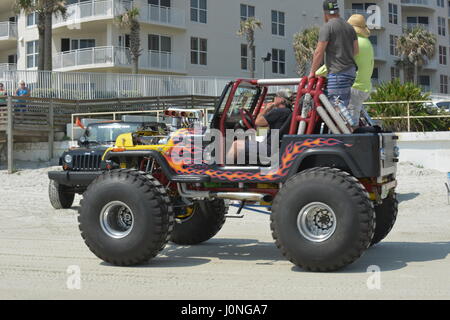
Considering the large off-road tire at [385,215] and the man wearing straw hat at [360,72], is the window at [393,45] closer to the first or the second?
the large off-road tire at [385,215]

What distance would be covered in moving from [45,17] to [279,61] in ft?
56.3

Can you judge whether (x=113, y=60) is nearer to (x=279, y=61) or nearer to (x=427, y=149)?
(x=279, y=61)

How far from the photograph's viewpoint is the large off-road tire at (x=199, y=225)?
1038cm

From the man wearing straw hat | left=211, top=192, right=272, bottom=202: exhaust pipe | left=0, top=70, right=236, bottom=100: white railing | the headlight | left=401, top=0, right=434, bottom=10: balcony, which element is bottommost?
left=211, top=192, right=272, bottom=202: exhaust pipe

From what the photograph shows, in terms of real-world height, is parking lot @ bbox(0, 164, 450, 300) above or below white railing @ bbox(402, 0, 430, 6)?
below

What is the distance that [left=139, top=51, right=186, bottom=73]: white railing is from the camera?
42719mm

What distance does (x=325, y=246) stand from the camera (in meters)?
7.82

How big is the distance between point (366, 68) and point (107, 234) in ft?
12.5

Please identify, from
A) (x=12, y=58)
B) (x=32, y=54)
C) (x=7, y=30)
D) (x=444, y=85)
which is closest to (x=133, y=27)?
(x=32, y=54)

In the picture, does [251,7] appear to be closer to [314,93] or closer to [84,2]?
[84,2]

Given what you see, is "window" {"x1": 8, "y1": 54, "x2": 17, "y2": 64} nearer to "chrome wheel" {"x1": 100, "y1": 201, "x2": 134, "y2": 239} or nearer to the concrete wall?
the concrete wall

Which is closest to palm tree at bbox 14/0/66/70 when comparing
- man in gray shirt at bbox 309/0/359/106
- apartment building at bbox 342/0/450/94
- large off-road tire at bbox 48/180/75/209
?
large off-road tire at bbox 48/180/75/209

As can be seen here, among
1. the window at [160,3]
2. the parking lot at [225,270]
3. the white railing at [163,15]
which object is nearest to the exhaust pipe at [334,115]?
the parking lot at [225,270]

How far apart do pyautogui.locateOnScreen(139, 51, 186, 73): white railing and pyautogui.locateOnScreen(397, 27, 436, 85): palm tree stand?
2253 cm
